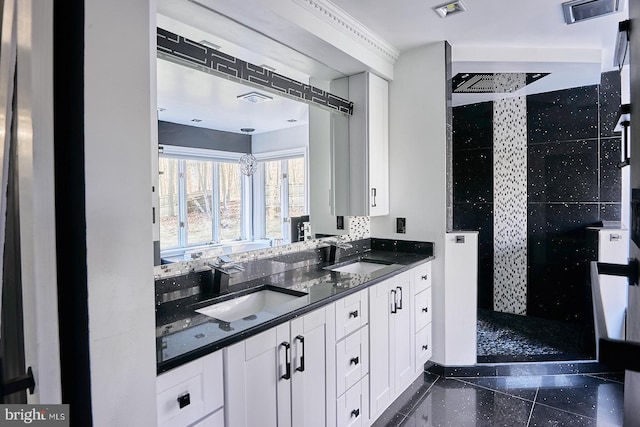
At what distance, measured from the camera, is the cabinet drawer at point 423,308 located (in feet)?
8.37

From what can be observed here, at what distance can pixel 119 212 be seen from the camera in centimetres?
81

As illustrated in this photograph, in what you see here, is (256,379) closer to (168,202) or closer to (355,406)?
(355,406)

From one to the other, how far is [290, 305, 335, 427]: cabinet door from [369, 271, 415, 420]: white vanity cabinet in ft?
1.41

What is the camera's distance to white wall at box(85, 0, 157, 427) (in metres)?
0.76

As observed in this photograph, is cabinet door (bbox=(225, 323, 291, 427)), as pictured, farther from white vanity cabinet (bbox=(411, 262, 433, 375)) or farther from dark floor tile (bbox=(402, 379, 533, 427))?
white vanity cabinet (bbox=(411, 262, 433, 375))

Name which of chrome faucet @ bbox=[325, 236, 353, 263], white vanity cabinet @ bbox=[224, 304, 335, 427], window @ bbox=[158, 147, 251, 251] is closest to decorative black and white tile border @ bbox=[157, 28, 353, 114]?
window @ bbox=[158, 147, 251, 251]

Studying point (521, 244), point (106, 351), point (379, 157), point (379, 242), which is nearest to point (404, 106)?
point (379, 157)

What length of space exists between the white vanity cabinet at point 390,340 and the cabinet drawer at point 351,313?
0.21ft

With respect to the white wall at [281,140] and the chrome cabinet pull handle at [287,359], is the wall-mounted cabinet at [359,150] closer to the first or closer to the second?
the white wall at [281,140]

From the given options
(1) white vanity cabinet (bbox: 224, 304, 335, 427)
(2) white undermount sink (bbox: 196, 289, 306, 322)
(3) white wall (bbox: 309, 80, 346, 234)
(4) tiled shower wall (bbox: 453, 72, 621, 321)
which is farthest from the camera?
(4) tiled shower wall (bbox: 453, 72, 621, 321)

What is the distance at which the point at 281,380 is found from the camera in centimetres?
143

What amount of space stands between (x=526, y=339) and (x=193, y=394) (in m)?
3.05

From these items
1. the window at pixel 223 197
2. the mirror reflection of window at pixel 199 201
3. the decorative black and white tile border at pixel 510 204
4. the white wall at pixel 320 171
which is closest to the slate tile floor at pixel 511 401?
the decorative black and white tile border at pixel 510 204

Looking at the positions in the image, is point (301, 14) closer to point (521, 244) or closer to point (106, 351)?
point (106, 351)
